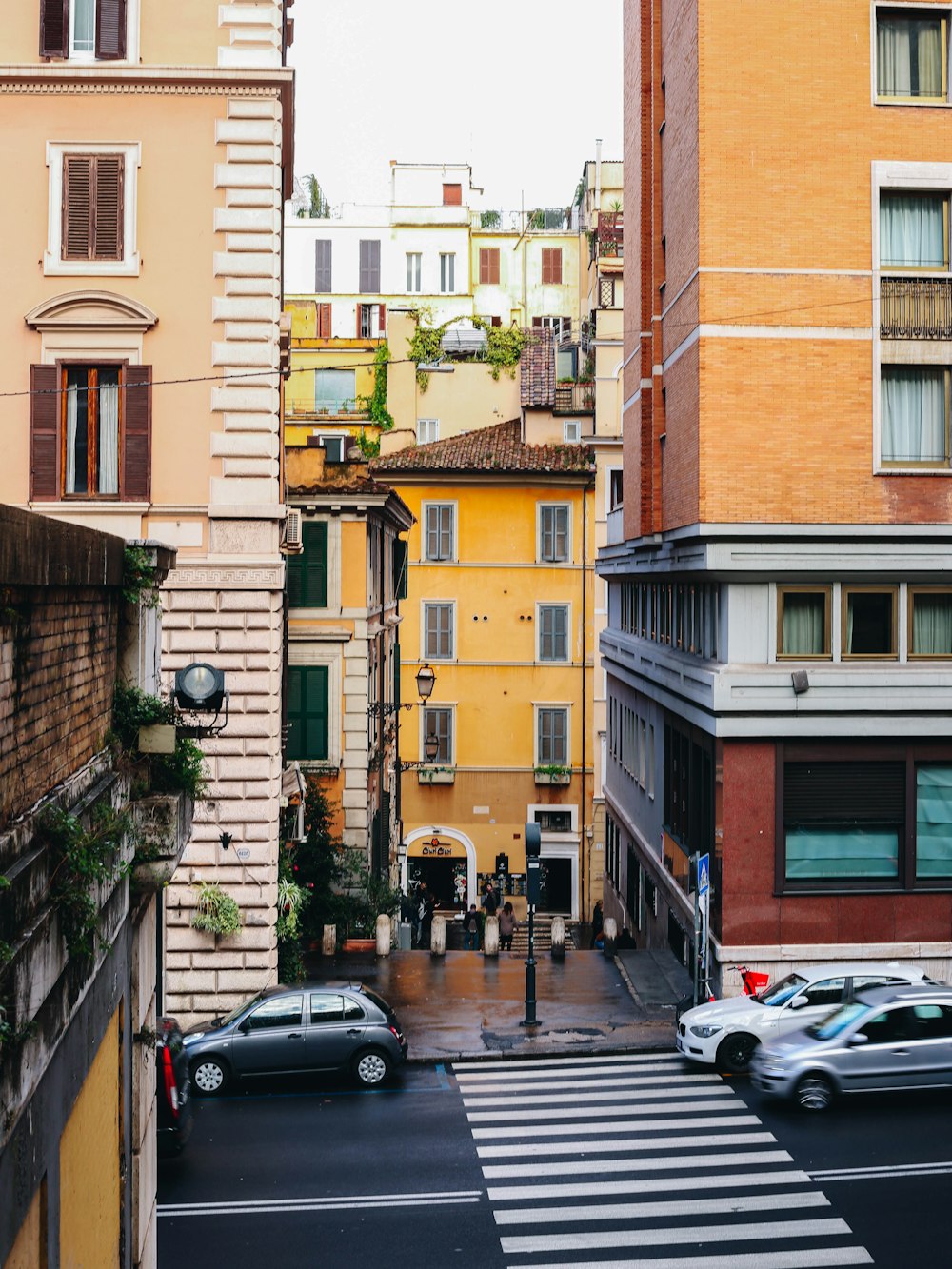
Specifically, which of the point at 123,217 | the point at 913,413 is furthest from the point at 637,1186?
the point at 123,217

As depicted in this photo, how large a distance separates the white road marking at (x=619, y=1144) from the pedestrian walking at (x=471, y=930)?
19.2 m

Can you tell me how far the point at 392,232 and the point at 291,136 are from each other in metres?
48.9

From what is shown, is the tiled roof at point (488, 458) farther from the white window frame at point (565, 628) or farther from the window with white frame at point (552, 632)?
the window with white frame at point (552, 632)

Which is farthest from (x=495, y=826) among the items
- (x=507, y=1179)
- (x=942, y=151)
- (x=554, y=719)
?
(x=507, y=1179)

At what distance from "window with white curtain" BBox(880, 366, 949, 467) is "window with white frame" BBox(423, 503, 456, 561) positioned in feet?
91.3

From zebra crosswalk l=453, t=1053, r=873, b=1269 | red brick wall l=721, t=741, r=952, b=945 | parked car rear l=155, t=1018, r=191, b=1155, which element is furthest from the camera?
red brick wall l=721, t=741, r=952, b=945

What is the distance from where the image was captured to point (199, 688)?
12242 mm

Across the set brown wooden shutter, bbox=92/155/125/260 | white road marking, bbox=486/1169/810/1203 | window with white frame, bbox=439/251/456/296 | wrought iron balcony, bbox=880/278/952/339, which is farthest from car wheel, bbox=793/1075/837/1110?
window with white frame, bbox=439/251/456/296

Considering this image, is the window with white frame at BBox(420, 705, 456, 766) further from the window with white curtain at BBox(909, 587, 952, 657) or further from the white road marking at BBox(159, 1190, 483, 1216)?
the white road marking at BBox(159, 1190, 483, 1216)

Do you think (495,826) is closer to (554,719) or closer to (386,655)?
(554,719)

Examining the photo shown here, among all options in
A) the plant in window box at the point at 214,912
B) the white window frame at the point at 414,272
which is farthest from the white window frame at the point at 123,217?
the white window frame at the point at 414,272

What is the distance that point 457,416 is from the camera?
56938mm

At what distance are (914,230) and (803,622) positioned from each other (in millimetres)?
6673

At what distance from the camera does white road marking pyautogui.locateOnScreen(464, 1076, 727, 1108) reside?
65.5 ft
